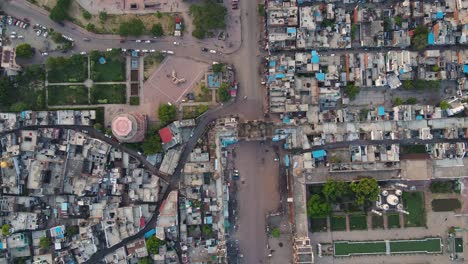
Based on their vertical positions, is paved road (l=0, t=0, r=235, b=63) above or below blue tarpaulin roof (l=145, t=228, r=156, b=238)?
above

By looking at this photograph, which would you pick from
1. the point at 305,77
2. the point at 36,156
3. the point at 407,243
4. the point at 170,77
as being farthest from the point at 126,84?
the point at 407,243

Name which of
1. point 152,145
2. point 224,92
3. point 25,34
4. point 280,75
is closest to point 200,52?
point 224,92

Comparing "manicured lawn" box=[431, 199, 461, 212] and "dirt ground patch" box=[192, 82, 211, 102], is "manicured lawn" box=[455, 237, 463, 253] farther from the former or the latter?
"dirt ground patch" box=[192, 82, 211, 102]

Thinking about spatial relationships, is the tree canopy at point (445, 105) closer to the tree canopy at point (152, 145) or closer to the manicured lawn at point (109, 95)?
the tree canopy at point (152, 145)

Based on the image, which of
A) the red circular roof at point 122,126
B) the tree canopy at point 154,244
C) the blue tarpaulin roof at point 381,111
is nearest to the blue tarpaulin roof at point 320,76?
the blue tarpaulin roof at point 381,111

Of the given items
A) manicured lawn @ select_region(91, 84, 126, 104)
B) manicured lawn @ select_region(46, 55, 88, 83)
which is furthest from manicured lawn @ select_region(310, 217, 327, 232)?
manicured lawn @ select_region(46, 55, 88, 83)

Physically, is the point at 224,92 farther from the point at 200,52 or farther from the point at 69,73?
the point at 69,73
